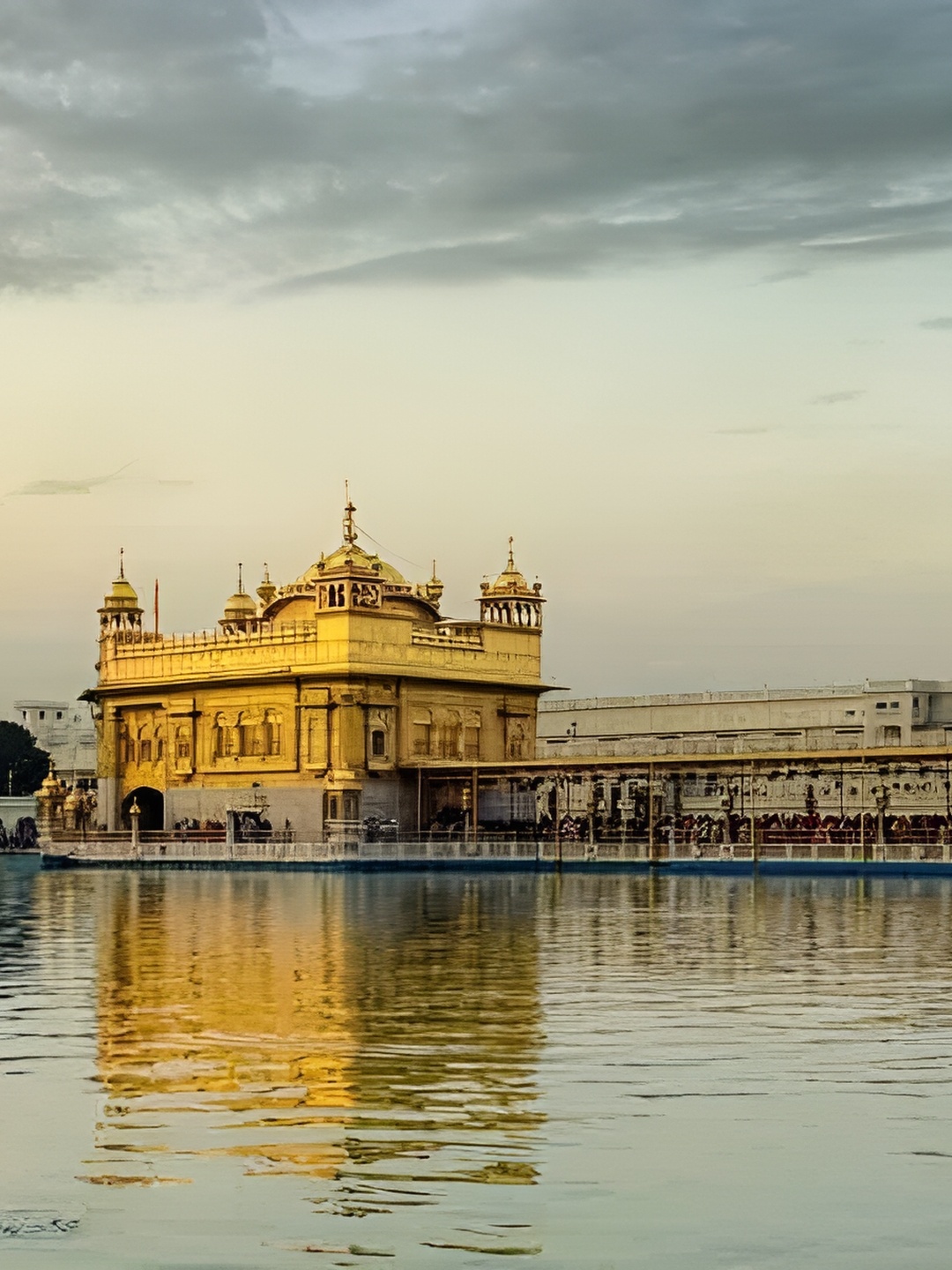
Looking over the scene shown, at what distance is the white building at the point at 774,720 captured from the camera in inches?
3671

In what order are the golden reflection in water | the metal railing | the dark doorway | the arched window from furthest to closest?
the dark doorway < the arched window < the metal railing < the golden reflection in water

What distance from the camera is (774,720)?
99188mm

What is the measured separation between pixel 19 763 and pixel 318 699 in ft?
191

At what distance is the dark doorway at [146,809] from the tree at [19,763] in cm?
4409

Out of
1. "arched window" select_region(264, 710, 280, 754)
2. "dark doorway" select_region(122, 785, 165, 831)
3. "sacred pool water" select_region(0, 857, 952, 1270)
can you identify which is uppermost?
"arched window" select_region(264, 710, 280, 754)

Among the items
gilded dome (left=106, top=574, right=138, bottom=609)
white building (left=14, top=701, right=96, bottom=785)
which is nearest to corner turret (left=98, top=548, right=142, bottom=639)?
gilded dome (left=106, top=574, right=138, bottom=609)

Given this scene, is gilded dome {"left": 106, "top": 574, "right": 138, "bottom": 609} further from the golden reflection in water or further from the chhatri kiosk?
the golden reflection in water

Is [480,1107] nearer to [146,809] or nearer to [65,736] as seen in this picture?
[146,809]

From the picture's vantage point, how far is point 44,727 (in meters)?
148

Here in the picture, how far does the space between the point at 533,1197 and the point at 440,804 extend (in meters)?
66.0

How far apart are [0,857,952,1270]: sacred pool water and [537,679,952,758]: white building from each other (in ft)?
208

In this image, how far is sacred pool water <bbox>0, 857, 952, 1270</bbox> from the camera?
10805 millimetres

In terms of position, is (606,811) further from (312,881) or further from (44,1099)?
(44,1099)

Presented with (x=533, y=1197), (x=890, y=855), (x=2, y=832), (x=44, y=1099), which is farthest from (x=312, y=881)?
(x=2, y=832)
